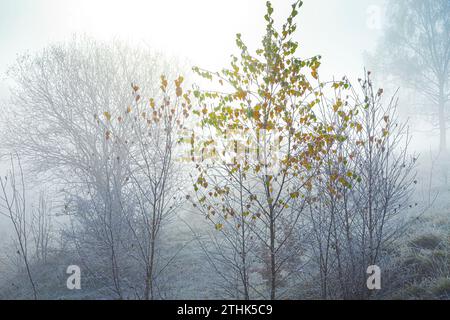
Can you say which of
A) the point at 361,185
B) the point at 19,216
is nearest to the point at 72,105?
the point at 19,216

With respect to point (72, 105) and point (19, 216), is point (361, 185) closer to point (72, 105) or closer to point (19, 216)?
point (19, 216)

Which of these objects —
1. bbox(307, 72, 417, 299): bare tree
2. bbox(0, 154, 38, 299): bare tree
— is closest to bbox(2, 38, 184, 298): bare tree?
bbox(0, 154, 38, 299): bare tree

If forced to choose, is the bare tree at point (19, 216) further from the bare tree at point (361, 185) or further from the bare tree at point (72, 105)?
the bare tree at point (361, 185)

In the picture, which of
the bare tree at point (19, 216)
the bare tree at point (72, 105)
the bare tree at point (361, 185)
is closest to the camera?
the bare tree at point (19, 216)

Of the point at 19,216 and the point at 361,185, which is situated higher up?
the point at 361,185

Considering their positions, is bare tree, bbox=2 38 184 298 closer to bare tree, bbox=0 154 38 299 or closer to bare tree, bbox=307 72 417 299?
bare tree, bbox=0 154 38 299

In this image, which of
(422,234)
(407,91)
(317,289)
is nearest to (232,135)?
(317,289)

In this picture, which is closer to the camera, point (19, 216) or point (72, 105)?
point (19, 216)

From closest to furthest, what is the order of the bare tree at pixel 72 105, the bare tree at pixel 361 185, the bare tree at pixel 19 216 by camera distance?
1. the bare tree at pixel 19 216
2. the bare tree at pixel 361 185
3. the bare tree at pixel 72 105

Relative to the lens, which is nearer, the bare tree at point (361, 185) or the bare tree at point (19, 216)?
the bare tree at point (19, 216)

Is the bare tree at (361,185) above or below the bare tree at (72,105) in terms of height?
below

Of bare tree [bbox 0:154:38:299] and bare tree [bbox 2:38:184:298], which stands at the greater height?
bare tree [bbox 2:38:184:298]

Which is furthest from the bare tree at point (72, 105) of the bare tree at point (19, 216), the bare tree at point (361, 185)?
the bare tree at point (361, 185)
